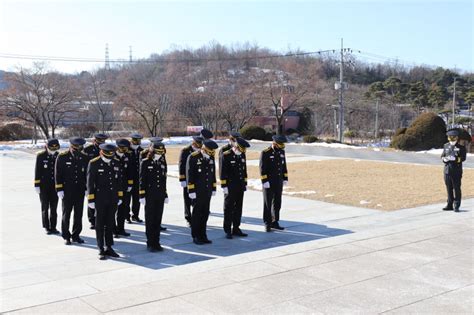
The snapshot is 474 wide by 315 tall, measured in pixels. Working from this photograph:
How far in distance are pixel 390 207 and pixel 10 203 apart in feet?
28.7

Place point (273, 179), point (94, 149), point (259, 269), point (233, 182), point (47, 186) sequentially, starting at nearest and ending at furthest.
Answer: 1. point (259, 269)
2. point (233, 182)
3. point (47, 186)
4. point (273, 179)
5. point (94, 149)

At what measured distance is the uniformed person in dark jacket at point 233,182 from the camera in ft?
28.5

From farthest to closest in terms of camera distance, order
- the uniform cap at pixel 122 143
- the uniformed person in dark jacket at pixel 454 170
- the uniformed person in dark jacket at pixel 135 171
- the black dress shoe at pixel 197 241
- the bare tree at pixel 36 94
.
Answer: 1. the bare tree at pixel 36 94
2. the uniformed person in dark jacket at pixel 454 170
3. the uniformed person in dark jacket at pixel 135 171
4. the uniform cap at pixel 122 143
5. the black dress shoe at pixel 197 241

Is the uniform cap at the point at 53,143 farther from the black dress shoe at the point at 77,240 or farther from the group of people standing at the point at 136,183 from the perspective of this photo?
the black dress shoe at the point at 77,240

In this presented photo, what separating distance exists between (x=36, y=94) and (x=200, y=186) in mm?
29741

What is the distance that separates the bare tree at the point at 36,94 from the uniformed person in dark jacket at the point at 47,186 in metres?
27.0

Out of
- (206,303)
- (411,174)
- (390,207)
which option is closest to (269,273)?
(206,303)

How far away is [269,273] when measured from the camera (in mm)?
6430

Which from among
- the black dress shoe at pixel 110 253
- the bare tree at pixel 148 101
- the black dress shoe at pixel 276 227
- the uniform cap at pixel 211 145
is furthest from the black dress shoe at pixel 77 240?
the bare tree at pixel 148 101

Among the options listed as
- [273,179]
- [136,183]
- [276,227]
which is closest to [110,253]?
[136,183]

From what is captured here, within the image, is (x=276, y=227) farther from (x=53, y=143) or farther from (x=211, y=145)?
(x=53, y=143)

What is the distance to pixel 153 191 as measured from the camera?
782 cm

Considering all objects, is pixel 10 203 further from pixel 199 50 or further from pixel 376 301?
pixel 199 50

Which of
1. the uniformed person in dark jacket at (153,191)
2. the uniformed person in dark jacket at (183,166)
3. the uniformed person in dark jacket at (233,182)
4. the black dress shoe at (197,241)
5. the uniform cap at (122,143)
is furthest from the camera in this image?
the uniformed person in dark jacket at (183,166)
